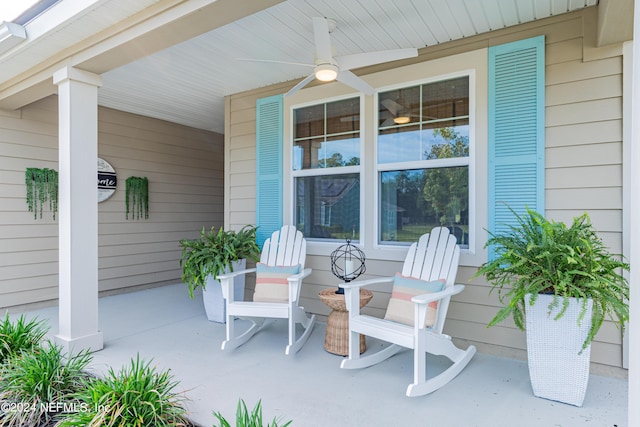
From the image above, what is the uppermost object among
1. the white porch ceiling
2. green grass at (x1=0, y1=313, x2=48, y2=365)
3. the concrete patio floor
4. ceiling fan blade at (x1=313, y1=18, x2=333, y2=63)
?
the white porch ceiling

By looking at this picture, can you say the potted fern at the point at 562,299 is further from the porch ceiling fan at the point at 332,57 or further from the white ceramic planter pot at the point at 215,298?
the white ceramic planter pot at the point at 215,298

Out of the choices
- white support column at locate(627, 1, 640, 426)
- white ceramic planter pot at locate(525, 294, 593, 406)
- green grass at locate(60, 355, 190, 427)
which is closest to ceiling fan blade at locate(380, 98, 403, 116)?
white ceramic planter pot at locate(525, 294, 593, 406)

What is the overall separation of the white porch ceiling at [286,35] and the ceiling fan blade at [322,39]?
9.1 inches

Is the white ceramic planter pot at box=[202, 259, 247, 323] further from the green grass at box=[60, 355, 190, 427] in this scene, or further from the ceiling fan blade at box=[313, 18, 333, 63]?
the ceiling fan blade at box=[313, 18, 333, 63]

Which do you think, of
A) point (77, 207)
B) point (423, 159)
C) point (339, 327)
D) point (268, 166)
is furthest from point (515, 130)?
point (77, 207)

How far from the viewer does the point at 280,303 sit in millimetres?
3410

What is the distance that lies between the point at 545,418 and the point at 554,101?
2183 millimetres

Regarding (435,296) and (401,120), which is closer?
(435,296)

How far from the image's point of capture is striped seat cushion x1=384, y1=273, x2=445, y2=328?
2.86 meters

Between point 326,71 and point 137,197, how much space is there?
13.2ft

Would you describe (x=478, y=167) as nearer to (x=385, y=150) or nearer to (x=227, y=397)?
(x=385, y=150)

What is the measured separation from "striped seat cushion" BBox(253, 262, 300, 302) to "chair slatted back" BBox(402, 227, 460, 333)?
43.3 inches

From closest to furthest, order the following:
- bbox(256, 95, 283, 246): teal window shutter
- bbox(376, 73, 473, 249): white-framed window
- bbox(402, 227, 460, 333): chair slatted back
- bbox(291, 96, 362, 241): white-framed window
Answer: bbox(402, 227, 460, 333): chair slatted back, bbox(376, 73, 473, 249): white-framed window, bbox(291, 96, 362, 241): white-framed window, bbox(256, 95, 283, 246): teal window shutter

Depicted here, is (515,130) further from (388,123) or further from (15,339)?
(15,339)
